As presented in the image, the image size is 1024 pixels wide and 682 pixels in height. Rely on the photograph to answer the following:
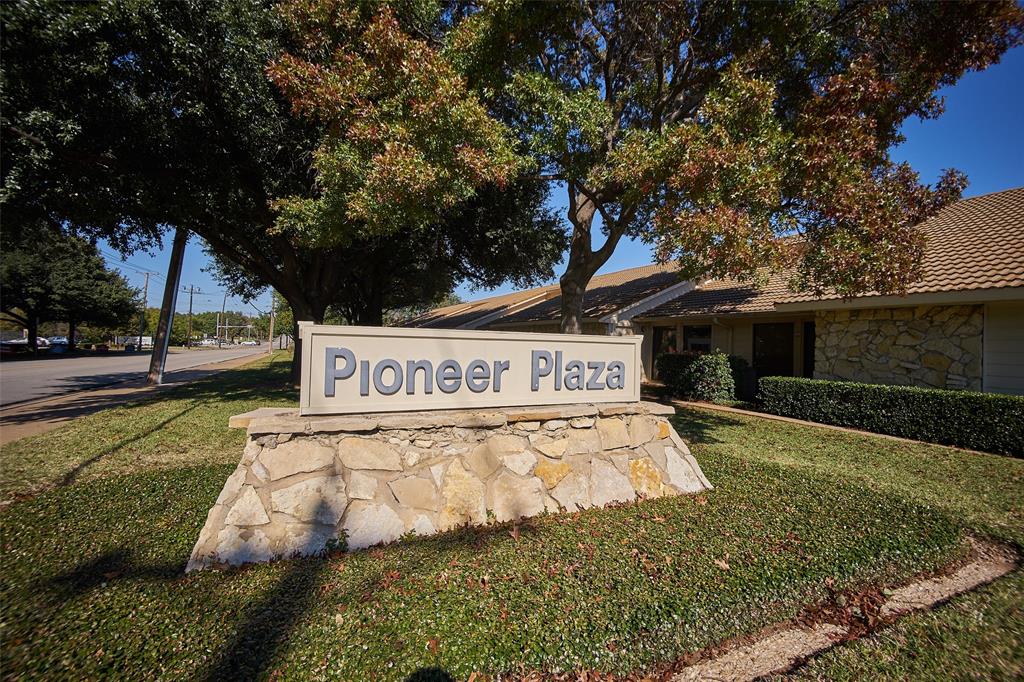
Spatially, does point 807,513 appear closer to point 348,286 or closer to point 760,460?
point 760,460

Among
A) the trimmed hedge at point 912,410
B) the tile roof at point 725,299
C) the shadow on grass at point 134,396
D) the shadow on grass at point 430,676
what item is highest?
the tile roof at point 725,299

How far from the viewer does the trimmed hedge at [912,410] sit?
6738 millimetres

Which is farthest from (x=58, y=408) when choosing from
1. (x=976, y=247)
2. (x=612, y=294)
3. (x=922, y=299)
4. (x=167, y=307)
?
(x=976, y=247)

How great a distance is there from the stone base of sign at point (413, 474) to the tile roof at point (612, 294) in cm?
994

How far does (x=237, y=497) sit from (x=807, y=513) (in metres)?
5.03

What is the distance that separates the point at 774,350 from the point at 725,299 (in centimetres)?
205

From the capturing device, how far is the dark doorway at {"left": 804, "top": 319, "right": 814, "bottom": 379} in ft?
39.2

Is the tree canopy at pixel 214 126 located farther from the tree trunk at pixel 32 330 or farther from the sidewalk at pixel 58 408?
the tree trunk at pixel 32 330

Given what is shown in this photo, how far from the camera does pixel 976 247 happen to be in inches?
351

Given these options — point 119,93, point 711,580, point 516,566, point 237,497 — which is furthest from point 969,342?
point 119,93

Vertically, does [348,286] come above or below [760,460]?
above

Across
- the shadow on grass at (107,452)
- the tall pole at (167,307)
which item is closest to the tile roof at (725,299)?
the shadow on grass at (107,452)

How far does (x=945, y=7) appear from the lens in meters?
5.57

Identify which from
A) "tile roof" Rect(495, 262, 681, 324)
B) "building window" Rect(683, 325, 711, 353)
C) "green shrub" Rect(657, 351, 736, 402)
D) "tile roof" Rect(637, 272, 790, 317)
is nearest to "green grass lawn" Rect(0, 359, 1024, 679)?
"green shrub" Rect(657, 351, 736, 402)
